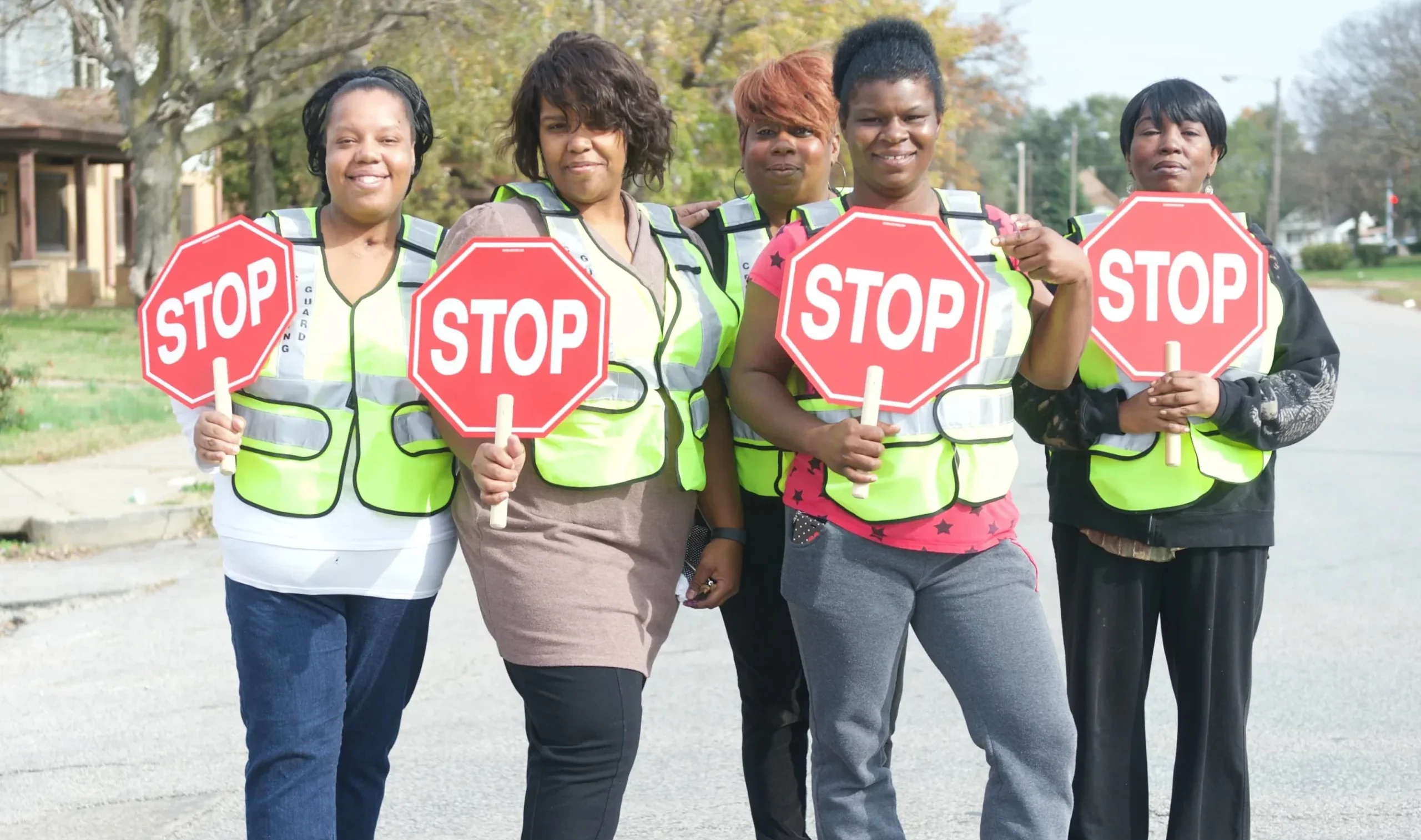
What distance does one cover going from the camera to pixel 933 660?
2945 mm

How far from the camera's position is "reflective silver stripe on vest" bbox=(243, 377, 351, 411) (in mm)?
3068

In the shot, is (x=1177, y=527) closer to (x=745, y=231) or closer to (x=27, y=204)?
(x=745, y=231)

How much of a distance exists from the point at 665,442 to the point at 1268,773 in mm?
2644

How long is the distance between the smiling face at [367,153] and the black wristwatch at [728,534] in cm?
98

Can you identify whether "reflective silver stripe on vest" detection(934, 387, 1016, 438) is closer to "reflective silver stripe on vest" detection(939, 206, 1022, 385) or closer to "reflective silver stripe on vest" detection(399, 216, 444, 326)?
"reflective silver stripe on vest" detection(939, 206, 1022, 385)

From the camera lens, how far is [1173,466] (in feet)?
10.4

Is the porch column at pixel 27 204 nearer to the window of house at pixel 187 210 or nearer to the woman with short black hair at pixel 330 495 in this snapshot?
the window of house at pixel 187 210

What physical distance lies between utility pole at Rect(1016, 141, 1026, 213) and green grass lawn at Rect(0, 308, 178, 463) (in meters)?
39.7

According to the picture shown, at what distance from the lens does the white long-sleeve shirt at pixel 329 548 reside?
3068 mm

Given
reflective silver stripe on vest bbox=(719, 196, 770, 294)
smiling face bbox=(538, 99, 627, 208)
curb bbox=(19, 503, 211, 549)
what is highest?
smiling face bbox=(538, 99, 627, 208)

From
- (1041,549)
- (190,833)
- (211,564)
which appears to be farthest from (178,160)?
(190,833)

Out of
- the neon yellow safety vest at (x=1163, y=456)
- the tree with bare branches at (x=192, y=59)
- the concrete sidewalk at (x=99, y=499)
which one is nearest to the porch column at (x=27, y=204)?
the tree with bare branches at (x=192, y=59)

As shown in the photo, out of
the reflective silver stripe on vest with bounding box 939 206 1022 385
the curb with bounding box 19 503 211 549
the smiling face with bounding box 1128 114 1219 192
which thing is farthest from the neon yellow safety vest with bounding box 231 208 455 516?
the curb with bounding box 19 503 211 549

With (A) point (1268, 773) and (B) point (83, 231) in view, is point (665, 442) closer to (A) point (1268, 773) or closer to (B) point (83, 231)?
(A) point (1268, 773)
